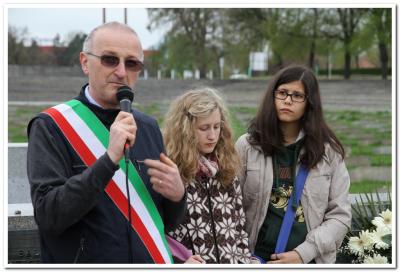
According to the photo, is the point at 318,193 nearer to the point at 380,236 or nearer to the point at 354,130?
the point at 380,236

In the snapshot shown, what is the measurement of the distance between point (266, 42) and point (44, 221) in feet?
112

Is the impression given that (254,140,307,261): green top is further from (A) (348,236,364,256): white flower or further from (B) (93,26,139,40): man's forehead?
(B) (93,26,139,40): man's forehead

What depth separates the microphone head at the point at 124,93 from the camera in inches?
91.1

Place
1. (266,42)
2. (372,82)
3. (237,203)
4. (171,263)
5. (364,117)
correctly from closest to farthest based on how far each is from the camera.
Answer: (171,263) → (237,203) → (364,117) → (372,82) → (266,42)

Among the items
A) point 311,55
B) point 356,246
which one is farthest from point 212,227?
point 311,55

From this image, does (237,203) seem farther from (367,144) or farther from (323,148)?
(367,144)

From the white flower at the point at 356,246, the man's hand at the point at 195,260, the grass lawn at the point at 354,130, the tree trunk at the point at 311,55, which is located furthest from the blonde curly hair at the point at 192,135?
the tree trunk at the point at 311,55

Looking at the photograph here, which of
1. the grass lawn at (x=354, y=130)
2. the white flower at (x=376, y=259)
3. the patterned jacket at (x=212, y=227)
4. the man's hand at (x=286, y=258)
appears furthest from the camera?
the grass lawn at (x=354, y=130)

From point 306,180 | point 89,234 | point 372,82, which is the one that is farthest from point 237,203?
point 372,82

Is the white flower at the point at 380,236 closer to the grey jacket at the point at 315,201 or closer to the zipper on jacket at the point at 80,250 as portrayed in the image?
the grey jacket at the point at 315,201

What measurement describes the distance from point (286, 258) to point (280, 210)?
27 cm

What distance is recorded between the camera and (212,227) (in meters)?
2.99

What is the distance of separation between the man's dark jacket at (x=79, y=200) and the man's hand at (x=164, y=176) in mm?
124
